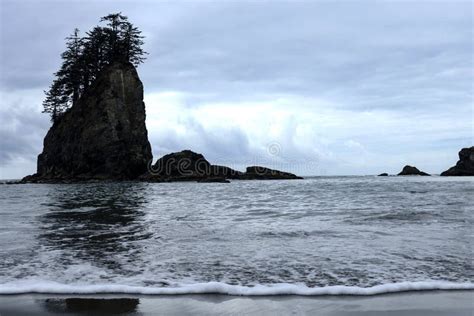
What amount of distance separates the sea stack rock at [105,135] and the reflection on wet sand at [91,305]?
55.0 meters

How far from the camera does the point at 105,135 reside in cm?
5853

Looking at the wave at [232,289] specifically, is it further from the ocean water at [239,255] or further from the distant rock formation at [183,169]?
the distant rock formation at [183,169]

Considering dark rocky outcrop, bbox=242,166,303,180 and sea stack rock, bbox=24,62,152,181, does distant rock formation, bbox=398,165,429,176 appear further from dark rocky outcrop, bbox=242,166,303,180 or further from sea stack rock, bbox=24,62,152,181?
sea stack rock, bbox=24,62,152,181

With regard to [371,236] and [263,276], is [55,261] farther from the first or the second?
[371,236]

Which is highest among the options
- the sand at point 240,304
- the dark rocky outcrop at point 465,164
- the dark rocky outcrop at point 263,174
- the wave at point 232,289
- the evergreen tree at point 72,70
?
the evergreen tree at point 72,70

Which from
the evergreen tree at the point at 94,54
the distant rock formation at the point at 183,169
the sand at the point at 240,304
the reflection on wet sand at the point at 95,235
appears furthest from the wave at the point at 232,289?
the evergreen tree at the point at 94,54

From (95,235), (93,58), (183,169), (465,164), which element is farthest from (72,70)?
(465,164)

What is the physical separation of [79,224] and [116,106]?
50.7 m

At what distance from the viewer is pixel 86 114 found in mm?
62469

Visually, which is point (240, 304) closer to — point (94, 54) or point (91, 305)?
point (91, 305)

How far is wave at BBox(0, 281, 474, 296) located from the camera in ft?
17.5

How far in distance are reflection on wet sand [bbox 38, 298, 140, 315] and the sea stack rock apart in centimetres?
5502

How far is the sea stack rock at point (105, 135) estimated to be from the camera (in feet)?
192

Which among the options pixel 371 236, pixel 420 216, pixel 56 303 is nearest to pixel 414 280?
pixel 371 236
